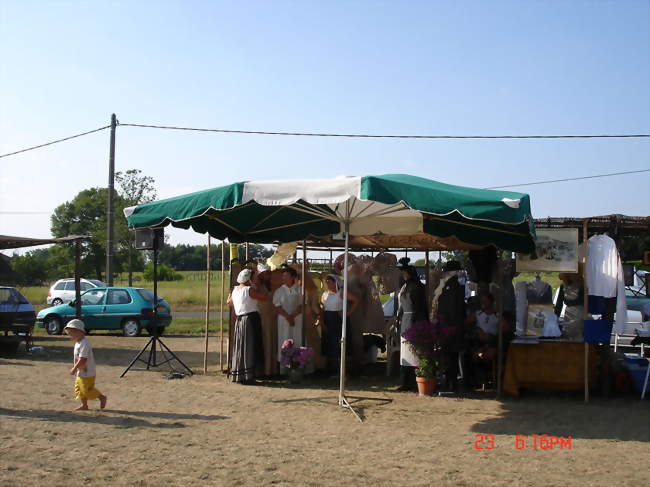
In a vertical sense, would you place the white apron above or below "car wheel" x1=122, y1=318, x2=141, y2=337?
above

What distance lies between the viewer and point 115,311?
18.8 m

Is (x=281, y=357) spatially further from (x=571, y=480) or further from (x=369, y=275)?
(x=571, y=480)

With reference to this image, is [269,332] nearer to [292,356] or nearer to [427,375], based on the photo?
[292,356]

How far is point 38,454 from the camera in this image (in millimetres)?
5949

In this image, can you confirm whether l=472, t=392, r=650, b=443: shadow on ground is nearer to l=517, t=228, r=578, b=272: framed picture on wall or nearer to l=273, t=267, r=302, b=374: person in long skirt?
l=517, t=228, r=578, b=272: framed picture on wall

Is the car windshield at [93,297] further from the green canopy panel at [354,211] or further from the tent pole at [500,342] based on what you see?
the tent pole at [500,342]

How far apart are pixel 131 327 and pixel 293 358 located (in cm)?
1011

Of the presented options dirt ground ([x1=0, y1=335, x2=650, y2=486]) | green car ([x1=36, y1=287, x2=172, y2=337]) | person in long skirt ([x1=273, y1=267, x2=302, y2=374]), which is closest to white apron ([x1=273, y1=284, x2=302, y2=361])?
person in long skirt ([x1=273, y1=267, x2=302, y2=374])

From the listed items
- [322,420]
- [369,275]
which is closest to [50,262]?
[369,275]

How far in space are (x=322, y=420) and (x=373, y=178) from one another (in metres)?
2.79

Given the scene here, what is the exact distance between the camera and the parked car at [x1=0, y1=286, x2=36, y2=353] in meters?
14.0
